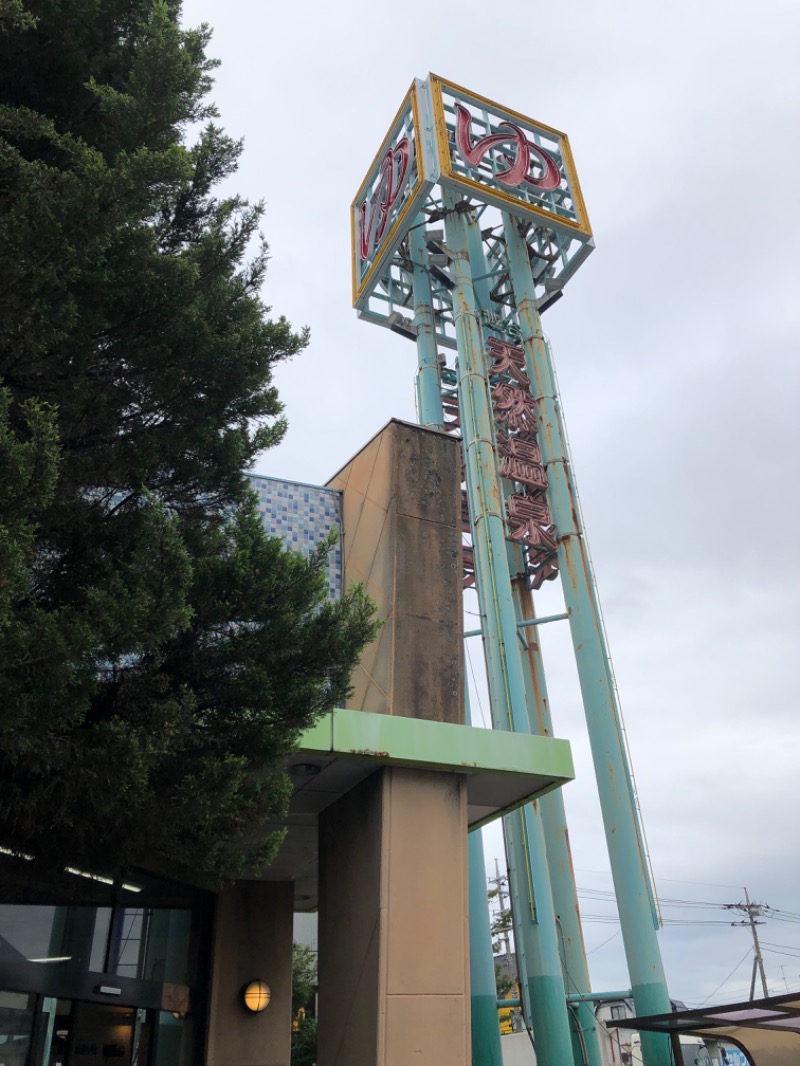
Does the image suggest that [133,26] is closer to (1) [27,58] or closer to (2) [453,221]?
(1) [27,58]

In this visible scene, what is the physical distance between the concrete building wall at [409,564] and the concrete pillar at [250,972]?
104 inches

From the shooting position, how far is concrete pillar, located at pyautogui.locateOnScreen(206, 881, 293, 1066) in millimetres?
10000

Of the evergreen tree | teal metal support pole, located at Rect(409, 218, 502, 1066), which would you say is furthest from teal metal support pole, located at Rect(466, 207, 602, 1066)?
the evergreen tree

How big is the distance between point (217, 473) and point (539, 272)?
16.4 metres

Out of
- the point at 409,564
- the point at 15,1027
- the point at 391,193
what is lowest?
the point at 15,1027

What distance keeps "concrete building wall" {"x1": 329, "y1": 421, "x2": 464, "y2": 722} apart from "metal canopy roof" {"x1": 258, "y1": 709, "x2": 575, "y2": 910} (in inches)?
61.4

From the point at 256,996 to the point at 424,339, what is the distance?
1409cm

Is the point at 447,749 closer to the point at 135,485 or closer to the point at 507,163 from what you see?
the point at 135,485

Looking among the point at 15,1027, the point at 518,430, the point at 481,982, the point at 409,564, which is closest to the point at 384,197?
the point at 518,430

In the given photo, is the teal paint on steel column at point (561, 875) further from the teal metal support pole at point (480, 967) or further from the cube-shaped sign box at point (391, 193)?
the cube-shaped sign box at point (391, 193)

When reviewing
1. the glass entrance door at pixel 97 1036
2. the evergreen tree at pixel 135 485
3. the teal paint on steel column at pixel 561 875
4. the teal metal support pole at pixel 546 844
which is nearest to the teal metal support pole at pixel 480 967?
the teal metal support pole at pixel 546 844

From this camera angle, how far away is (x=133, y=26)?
653 cm

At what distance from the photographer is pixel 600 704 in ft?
54.0

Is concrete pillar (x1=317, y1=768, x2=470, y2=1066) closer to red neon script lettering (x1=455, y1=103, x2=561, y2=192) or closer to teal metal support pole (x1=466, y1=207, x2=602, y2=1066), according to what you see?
teal metal support pole (x1=466, y1=207, x2=602, y2=1066)
